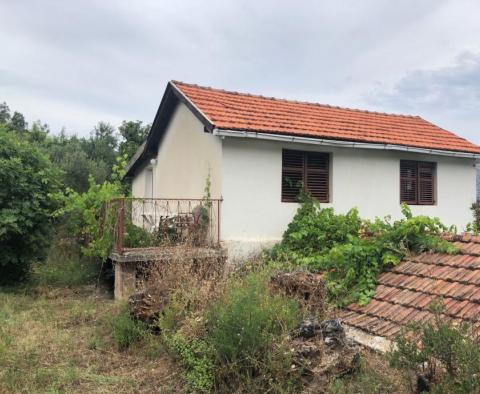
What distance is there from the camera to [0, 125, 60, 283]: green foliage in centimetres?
927

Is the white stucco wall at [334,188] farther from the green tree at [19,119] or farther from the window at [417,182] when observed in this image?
the green tree at [19,119]

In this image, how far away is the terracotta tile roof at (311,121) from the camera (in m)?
9.61

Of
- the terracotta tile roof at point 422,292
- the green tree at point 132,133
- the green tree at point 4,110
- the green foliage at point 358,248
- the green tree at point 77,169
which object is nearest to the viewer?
the terracotta tile roof at point 422,292

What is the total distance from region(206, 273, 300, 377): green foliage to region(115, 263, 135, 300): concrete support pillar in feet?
12.3

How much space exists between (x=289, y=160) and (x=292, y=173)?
1.10ft

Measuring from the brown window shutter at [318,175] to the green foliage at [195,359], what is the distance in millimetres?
6399

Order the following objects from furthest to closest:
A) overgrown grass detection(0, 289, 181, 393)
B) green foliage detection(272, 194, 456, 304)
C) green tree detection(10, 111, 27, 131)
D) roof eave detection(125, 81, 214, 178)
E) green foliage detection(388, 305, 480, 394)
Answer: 1. green tree detection(10, 111, 27, 131)
2. roof eave detection(125, 81, 214, 178)
3. green foliage detection(272, 194, 456, 304)
4. overgrown grass detection(0, 289, 181, 393)
5. green foliage detection(388, 305, 480, 394)

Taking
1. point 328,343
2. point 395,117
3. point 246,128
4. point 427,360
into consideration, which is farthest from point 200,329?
point 395,117

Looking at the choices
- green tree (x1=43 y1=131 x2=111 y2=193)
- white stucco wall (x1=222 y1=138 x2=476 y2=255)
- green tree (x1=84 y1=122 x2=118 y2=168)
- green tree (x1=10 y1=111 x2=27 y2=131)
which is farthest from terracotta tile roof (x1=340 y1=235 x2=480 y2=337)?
green tree (x1=10 y1=111 x2=27 y2=131)

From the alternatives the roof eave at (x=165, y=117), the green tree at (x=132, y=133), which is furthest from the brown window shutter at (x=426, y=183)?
the green tree at (x=132, y=133)

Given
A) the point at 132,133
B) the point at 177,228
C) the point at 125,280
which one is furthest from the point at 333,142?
the point at 132,133

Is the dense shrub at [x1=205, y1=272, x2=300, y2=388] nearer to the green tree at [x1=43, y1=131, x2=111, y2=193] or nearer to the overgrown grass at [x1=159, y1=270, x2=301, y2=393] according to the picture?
the overgrown grass at [x1=159, y1=270, x2=301, y2=393]

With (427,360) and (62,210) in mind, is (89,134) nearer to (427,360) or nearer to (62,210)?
(62,210)

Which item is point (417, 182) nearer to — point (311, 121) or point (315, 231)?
point (311, 121)
